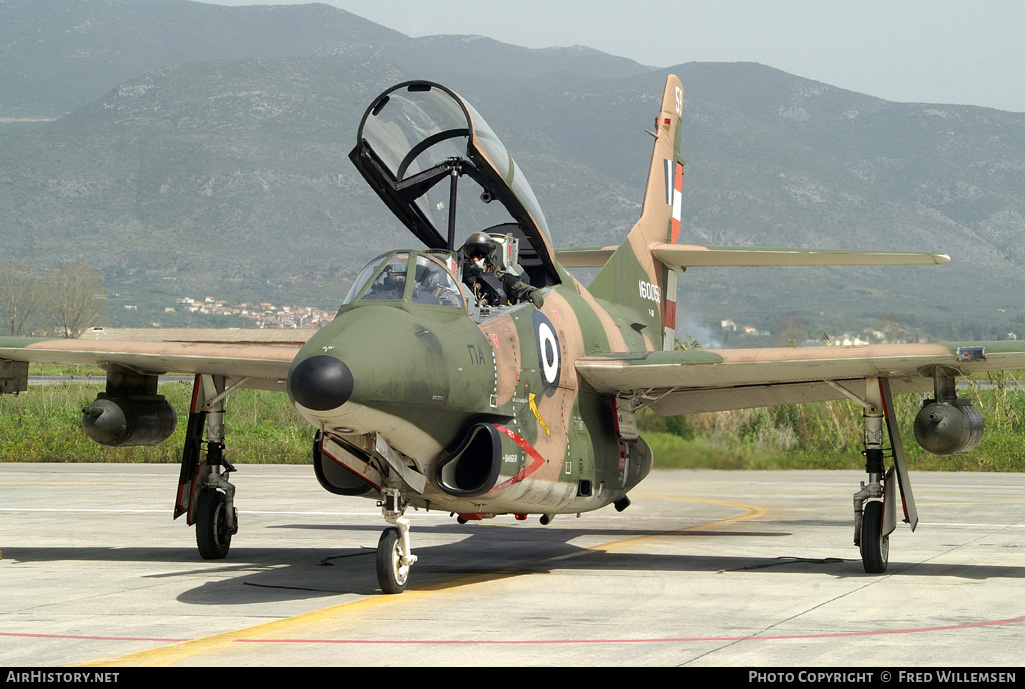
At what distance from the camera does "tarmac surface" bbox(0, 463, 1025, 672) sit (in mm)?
7965

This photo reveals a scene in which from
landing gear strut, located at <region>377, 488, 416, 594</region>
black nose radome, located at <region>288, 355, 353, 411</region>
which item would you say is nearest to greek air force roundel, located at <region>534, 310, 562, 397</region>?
landing gear strut, located at <region>377, 488, 416, 594</region>

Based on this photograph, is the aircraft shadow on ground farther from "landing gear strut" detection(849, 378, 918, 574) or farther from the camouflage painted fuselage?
the camouflage painted fuselage

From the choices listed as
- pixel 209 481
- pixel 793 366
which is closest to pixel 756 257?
pixel 793 366

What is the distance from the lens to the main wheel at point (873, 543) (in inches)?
496

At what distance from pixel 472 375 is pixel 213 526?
4.59 metres

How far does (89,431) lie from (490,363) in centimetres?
557

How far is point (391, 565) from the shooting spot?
10.6m

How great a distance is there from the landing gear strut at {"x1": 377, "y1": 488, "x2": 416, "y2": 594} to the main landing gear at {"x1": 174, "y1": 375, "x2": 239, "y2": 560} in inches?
136

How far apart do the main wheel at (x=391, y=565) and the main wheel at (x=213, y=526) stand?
145 inches

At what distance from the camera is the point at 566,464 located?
12.6m

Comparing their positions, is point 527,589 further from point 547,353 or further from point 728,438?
point 728,438

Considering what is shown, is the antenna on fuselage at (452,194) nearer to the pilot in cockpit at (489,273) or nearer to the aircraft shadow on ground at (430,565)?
the pilot in cockpit at (489,273)
